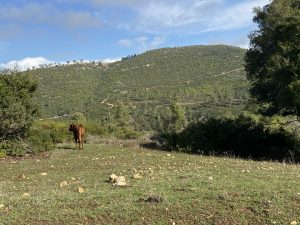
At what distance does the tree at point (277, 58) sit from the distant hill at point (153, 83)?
41.8 m

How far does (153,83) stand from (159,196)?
3848 inches

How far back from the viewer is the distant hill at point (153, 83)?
8606 cm

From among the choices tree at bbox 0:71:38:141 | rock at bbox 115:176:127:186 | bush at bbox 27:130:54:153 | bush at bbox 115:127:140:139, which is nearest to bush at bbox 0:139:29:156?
bush at bbox 27:130:54:153

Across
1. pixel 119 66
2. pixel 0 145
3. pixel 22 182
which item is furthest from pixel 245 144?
pixel 119 66

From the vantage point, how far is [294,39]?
78.1 ft

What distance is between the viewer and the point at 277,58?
79.2ft

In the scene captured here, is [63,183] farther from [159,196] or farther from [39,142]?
[39,142]

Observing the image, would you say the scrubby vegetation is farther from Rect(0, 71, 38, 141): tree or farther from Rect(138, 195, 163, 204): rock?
Rect(138, 195, 163, 204): rock

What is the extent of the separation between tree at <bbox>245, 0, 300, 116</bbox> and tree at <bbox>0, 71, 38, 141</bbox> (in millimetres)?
12780

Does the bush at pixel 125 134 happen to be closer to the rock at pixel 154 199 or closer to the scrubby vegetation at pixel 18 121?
the scrubby vegetation at pixel 18 121

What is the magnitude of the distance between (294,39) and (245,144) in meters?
6.14

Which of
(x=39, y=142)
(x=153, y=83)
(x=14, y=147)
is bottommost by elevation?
(x=14, y=147)

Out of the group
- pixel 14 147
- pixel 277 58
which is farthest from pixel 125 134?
pixel 277 58

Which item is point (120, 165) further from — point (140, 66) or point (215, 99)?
point (140, 66)
